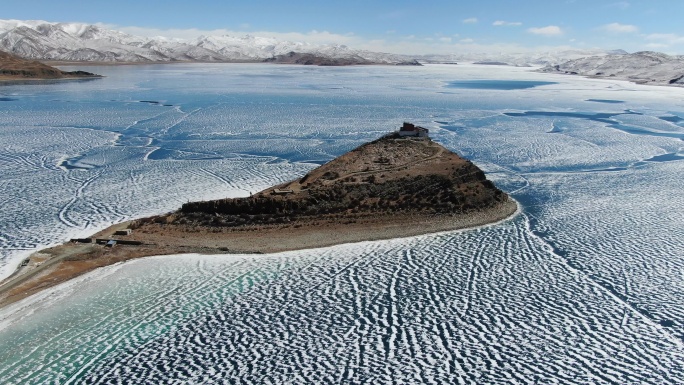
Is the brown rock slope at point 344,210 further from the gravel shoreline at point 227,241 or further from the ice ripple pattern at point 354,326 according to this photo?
the ice ripple pattern at point 354,326

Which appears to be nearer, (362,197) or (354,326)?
(354,326)

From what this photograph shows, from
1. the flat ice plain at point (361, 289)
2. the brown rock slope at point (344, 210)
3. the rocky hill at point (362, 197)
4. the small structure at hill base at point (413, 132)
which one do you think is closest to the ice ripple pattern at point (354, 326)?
the flat ice plain at point (361, 289)

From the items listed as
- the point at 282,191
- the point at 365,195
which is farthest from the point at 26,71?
the point at 365,195

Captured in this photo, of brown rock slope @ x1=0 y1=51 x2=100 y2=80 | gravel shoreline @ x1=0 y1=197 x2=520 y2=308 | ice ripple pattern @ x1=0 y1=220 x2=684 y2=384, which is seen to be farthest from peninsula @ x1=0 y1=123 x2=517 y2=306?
brown rock slope @ x1=0 y1=51 x2=100 y2=80

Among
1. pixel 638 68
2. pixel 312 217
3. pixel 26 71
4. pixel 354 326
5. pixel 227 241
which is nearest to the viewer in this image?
pixel 354 326

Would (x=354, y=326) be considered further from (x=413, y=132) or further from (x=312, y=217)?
(x=413, y=132)

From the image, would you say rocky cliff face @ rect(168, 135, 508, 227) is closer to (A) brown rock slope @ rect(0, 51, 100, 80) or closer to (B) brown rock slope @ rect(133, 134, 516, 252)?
(B) brown rock slope @ rect(133, 134, 516, 252)
